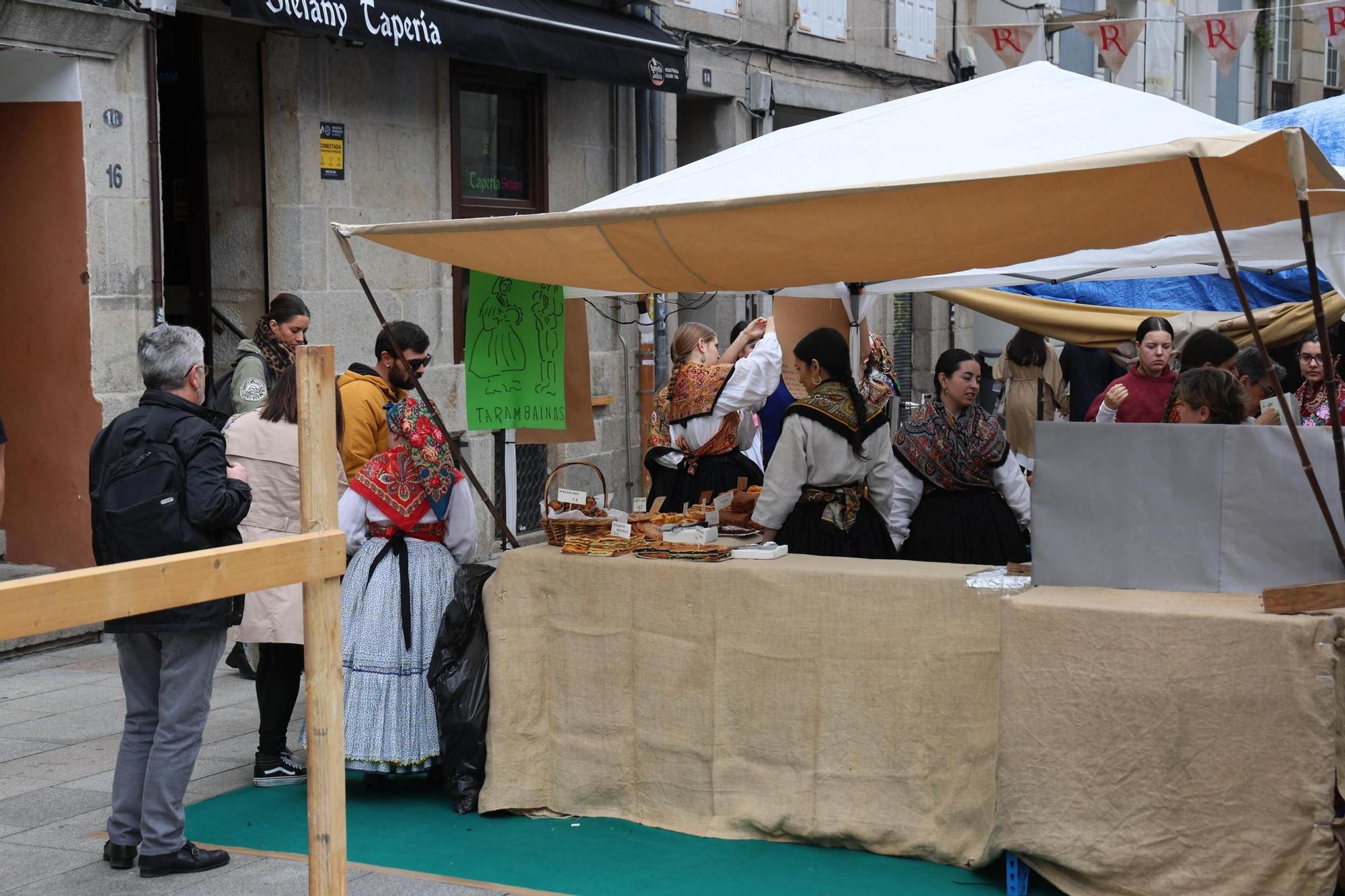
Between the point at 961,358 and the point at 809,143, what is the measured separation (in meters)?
1.14

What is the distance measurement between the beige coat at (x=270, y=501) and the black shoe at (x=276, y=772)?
0.47 metres

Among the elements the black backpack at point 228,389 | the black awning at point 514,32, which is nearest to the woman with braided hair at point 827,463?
the black backpack at point 228,389

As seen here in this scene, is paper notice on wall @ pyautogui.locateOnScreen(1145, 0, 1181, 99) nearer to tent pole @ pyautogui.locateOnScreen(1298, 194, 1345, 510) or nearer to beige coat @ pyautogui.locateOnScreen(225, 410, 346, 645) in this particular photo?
beige coat @ pyautogui.locateOnScreen(225, 410, 346, 645)

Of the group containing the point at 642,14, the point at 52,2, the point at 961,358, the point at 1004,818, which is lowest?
the point at 1004,818

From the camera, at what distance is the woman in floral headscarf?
5.50m

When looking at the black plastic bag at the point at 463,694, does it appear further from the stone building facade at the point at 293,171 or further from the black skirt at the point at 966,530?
the stone building facade at the point at 293,171

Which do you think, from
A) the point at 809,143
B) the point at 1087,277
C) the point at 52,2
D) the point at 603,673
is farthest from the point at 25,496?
the point at 1087,277

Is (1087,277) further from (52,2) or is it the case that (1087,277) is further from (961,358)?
(52,2)

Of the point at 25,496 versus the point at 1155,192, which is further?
the point at 25,496

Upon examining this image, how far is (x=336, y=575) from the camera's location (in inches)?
144

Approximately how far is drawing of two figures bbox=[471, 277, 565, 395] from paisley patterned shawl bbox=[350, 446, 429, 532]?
67cm

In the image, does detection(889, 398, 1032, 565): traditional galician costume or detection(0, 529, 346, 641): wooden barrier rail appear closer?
detection(0, 529, 346, 641): wooden barrier rail

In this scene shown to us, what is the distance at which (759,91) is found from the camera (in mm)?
14703

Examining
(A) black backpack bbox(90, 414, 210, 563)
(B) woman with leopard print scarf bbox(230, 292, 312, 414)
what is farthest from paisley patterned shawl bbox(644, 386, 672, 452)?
(A) black backpack bbox(90, 414, 210, 563)
